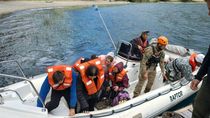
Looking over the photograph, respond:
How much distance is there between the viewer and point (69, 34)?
74.3 feet

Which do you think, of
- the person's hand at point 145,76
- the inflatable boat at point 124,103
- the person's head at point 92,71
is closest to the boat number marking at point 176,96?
the inflatable boat at point 124,103

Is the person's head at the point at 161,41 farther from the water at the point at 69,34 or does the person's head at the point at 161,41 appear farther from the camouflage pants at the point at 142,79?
the water at the point at 69,34

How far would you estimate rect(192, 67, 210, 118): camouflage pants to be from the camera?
11.5 feet

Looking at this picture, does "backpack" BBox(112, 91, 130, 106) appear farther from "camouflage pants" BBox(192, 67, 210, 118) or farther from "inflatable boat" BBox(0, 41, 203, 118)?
"camouflage pants" BBox(192, 67, 210, 118)

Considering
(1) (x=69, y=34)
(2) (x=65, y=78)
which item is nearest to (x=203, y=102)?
(2) (x=65, y=78)

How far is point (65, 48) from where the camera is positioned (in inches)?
707

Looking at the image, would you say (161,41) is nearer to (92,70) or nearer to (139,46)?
(139,46)

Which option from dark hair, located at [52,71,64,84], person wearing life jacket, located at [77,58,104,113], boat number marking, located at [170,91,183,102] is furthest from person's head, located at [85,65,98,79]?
boat number marking, located at [170,91,183,102]

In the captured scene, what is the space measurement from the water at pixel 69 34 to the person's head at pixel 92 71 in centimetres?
656

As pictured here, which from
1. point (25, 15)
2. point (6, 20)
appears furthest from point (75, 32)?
point (25, 15)

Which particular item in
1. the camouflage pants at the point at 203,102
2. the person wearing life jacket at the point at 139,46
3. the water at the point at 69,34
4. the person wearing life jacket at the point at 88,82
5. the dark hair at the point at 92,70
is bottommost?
the water at the point at 69,34

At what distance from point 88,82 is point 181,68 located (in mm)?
2852

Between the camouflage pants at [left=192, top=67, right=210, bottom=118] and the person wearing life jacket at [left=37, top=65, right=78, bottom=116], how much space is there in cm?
237

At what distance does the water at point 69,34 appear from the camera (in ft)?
51.4
